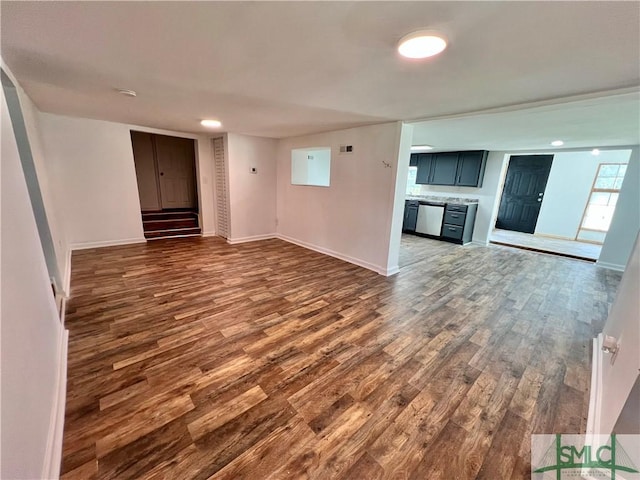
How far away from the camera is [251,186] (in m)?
5.31

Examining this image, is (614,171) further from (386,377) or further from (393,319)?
(386,377)

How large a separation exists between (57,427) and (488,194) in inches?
292

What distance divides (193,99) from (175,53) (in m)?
1.10

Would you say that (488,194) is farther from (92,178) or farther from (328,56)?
(92,178)

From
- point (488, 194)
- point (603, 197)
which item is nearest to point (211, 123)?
point (488, 194)

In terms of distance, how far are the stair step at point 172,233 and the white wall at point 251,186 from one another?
44.3 inches

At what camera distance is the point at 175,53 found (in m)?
1.62

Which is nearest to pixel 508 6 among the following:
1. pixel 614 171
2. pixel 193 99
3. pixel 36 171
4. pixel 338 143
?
pixel 193 99

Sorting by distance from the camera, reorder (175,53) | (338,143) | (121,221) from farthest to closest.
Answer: (121,221) → (338,143) → (175,53)

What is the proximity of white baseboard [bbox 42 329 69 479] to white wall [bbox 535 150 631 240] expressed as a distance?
9830mm

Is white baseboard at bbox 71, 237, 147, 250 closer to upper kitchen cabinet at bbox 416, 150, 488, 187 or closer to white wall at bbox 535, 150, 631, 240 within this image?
upper kitchen cabinet at bbox 416, 150, 488, 187

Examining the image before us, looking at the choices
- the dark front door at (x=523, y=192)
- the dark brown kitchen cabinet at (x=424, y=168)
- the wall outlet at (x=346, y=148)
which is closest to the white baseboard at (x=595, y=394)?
the wall outlet at (x=346, y=148)

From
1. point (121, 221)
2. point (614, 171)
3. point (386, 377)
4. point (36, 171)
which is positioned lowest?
point (386, 377)

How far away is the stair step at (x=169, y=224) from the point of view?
18.3ft
